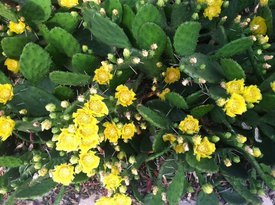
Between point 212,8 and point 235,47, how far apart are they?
0.26 meters

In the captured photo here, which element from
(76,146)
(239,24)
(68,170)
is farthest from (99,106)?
(239,24)

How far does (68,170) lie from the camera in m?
1.61

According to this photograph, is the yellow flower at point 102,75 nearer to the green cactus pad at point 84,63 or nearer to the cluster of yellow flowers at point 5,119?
the green cactus pad at point 84,63

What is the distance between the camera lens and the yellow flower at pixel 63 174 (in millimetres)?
1593

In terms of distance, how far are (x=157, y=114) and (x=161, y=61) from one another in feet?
1.11

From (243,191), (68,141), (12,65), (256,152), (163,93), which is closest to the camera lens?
(68,141)

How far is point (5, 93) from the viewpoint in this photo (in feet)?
5.50

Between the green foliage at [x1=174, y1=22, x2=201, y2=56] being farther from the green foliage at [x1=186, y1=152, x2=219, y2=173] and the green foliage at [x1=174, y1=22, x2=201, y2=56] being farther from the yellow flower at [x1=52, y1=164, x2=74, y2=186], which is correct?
the yellow flower at [x1=52, y1=164, x2=74, y2=186]

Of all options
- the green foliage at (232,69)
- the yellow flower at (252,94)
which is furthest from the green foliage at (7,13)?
the yellow flower at (252,94)

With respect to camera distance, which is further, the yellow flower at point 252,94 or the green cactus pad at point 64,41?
the green cactus pad at point 64,41

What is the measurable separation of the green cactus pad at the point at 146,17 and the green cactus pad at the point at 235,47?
290 millimetres

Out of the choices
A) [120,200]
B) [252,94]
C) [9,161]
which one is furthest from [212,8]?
[9,161]

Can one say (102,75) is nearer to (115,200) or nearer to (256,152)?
(115,200)

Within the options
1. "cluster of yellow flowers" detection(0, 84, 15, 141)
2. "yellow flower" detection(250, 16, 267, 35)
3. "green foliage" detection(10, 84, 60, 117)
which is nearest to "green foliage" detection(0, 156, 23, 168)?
"cluster of yellow flowers" detection(0, 84, 15, 141)
